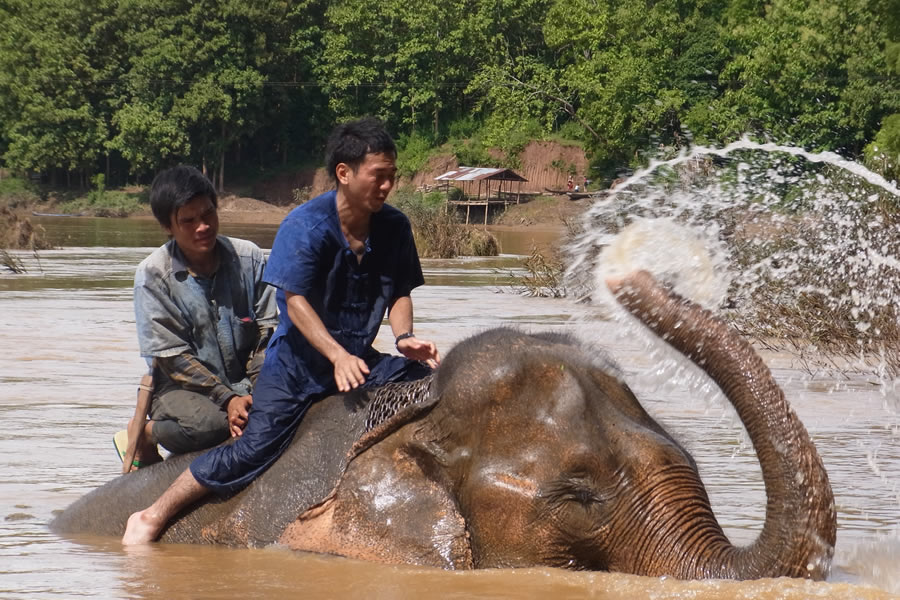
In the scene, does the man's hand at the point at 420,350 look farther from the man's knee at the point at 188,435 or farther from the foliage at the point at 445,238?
the foliage at the point at 445,238

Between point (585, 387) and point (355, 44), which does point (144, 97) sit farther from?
point (585, 387)

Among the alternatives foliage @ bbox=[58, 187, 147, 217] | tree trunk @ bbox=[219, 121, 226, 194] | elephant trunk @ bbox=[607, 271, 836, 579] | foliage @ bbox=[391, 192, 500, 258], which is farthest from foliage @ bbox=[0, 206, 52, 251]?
tree trunk @ bbox=[219, 121, 226, 194]

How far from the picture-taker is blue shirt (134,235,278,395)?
4805mm

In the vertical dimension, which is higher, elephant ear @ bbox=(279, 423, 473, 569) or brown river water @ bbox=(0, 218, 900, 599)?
elephant ear @ bbox=(279, 423, 473, 569)

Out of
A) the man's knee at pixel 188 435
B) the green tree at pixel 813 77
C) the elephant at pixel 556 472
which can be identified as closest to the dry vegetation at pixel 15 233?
the green tree at pixel 813 77

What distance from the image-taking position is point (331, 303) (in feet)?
14.5

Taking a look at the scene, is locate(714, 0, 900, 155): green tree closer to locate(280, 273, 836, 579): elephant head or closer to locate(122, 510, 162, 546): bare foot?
locate(122, 510, 162, 546): bare foot

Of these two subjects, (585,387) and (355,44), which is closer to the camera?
(585,387)

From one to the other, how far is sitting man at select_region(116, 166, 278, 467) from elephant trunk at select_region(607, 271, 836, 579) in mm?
1793

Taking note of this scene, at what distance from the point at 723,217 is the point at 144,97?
2038 inches

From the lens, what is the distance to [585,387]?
3.80 metres

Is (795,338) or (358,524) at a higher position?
(358,524)

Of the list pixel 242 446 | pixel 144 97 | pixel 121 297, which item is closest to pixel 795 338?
pixel 242 446

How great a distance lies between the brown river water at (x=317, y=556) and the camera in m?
3.89
